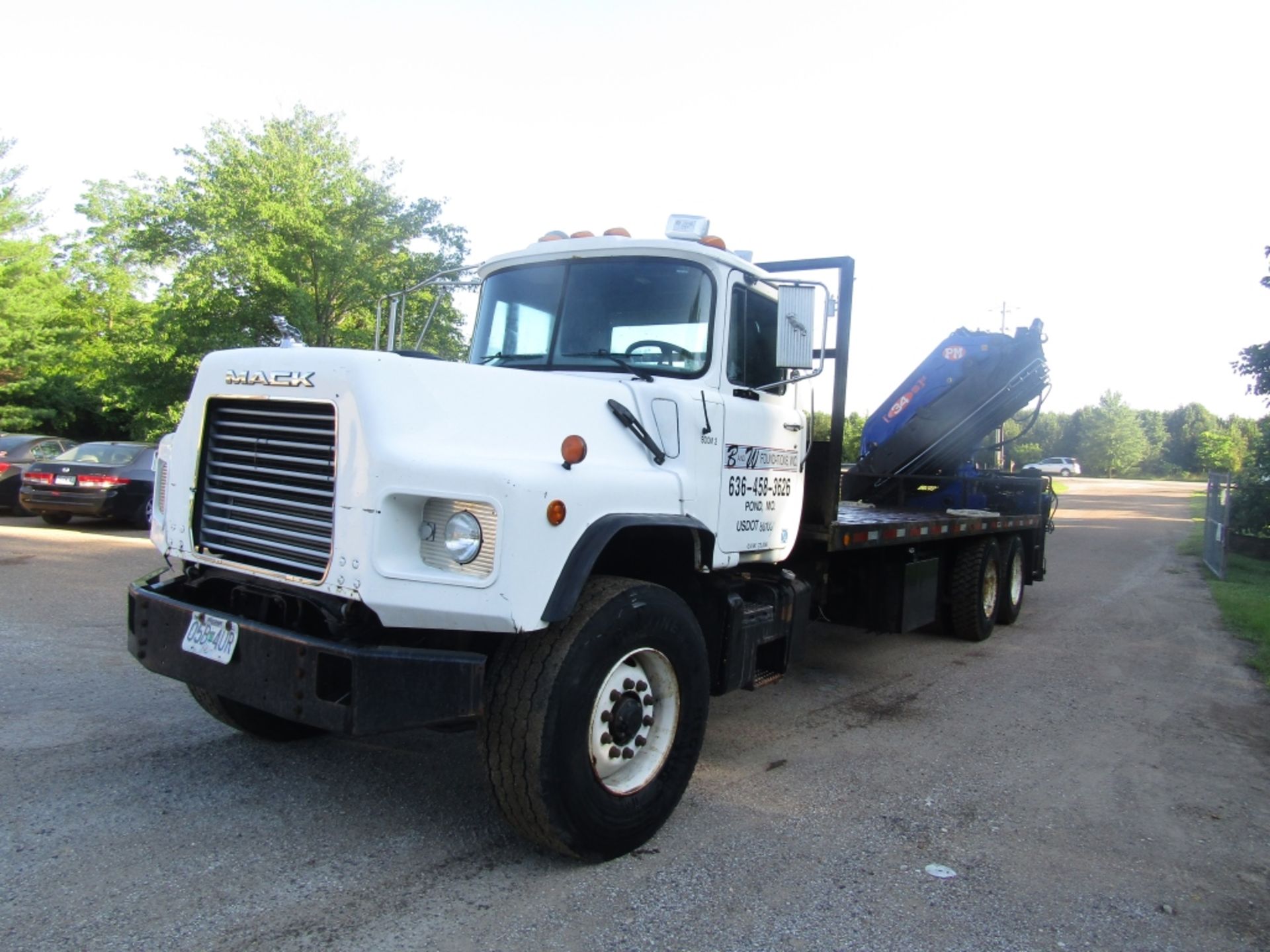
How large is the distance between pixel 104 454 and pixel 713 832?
47.1 feet

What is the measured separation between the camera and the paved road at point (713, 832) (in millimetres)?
3145

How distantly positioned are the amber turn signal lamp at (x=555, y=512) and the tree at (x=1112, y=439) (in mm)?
96046

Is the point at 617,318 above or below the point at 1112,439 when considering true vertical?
below

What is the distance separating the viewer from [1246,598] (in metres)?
12.2

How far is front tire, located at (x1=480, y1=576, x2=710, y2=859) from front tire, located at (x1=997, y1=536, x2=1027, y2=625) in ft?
20.8

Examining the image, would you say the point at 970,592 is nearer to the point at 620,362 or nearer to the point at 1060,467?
the point at 620,362

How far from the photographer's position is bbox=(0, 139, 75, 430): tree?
88.2 feet

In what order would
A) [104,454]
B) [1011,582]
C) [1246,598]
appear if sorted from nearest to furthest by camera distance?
[1011,582] → [1246,598] → [104,454]

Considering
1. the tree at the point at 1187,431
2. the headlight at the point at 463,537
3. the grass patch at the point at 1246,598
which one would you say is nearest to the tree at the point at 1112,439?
the tree at the point at 1187,431

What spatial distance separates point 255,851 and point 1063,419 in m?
110

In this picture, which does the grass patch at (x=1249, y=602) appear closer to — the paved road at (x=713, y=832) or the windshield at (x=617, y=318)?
the paved road at (x=713, y=832)

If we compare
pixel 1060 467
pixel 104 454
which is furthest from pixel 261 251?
pixel 1060 467

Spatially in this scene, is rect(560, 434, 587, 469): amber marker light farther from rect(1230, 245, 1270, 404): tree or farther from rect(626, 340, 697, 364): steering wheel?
rect(1230, 245, 1270, 404): tree

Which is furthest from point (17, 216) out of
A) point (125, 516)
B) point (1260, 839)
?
point (1260, 839)
